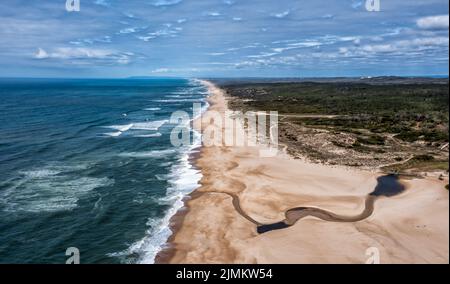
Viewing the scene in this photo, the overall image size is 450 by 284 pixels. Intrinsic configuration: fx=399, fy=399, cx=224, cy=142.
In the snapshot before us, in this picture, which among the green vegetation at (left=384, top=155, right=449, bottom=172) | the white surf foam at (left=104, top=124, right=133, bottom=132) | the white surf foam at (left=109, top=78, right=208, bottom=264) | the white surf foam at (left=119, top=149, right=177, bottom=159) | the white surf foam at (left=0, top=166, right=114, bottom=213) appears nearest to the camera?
the white surf foam at (left=109, top=78, right=208, bottom=264)

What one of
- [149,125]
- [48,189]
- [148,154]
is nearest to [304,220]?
[48,189]

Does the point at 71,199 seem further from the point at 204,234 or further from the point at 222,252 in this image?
the point at 222,252

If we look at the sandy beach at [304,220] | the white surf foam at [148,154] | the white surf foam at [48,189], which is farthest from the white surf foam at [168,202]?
the white surf foam at [48,189]

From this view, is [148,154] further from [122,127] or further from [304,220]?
[304,220]

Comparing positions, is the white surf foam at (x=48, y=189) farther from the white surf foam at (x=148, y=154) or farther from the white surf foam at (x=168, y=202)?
the white surf foam at (x=148, y=154)

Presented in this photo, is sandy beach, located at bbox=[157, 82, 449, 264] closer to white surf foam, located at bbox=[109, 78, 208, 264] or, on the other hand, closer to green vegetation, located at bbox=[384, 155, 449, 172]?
white surf foam, located at bbox=[109, 78, 208, 264]

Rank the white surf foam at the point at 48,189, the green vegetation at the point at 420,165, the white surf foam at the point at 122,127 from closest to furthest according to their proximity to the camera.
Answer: the white surf foam at the point at 48,189
the green vegetation at the point at 420,165
the white surf foam at the point at 122,127

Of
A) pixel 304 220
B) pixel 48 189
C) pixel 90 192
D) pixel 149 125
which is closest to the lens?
pixel 304 220

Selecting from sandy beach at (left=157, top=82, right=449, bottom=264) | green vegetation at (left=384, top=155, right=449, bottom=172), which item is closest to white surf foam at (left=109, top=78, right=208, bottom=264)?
sandy beach at (left=157, top=82, right=449, bottom=264)
